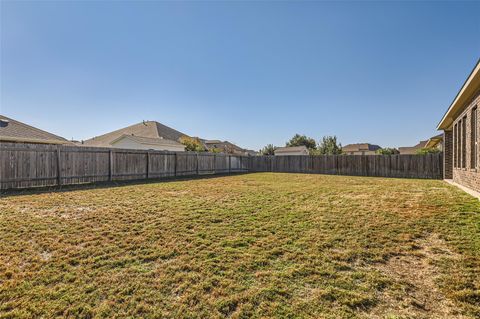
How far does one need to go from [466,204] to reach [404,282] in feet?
15.7

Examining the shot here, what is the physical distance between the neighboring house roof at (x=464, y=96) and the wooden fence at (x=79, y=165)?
12.8m

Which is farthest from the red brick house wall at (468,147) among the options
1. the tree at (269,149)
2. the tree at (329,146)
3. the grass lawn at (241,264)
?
the tree at (269,149)

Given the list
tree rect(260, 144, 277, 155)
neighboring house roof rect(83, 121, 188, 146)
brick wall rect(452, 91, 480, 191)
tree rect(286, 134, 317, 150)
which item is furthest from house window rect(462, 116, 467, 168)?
tree rect(286, 134, 317, 150)

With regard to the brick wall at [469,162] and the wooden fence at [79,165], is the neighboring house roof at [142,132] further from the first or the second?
the brick wall at [469,162]

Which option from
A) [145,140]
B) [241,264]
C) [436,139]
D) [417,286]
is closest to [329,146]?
[436,139]

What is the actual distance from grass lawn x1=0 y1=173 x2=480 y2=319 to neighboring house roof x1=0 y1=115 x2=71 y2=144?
34.8ft

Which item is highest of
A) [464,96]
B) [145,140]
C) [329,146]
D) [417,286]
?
[329,146]

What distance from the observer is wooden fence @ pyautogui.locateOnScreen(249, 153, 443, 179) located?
1405 cm

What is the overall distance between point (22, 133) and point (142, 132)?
12302 millimetres

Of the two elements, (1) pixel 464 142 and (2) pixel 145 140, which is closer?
(1) pixel 464 142

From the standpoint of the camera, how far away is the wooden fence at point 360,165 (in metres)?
14.0

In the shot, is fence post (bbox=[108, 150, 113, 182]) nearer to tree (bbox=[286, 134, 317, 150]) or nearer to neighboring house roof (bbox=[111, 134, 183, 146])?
neighboring house roof (bbox=[111, 134, 183, 146])

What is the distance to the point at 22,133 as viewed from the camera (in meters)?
13.6

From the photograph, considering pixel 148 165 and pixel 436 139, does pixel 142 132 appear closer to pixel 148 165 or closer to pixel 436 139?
pixel 148 165
